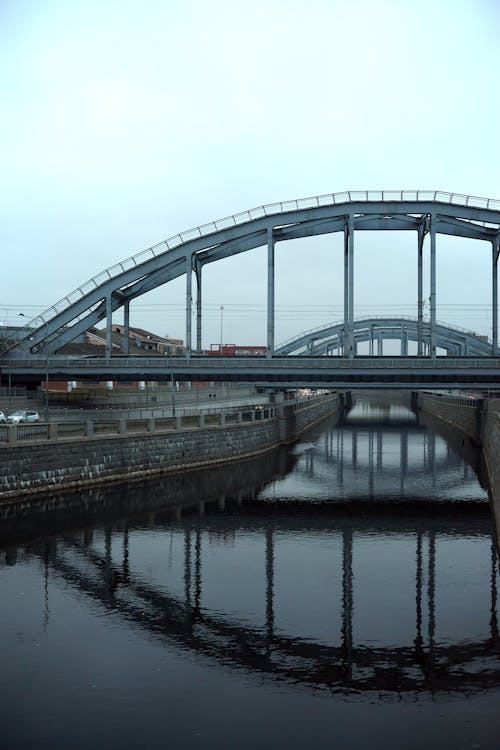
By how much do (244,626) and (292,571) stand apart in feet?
20.4

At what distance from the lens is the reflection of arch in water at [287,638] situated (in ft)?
53.3

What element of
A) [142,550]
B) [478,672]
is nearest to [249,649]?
[478,672]

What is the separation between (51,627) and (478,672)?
36.9 ft

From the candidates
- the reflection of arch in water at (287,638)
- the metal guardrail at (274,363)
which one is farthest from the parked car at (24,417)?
the reflection of arch in water at (287,638)

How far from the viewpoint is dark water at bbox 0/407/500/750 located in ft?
45.7

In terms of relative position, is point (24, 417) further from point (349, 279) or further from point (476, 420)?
point (476, 420)

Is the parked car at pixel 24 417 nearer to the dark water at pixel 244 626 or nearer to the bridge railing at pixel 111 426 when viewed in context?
the bridge railing at pixel 111 426

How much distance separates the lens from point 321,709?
14.6 metres

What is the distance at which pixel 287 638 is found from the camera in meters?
18.5

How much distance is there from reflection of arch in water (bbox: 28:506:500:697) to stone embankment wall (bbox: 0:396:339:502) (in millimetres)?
7635

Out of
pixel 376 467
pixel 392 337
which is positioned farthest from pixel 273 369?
pixel 392 337

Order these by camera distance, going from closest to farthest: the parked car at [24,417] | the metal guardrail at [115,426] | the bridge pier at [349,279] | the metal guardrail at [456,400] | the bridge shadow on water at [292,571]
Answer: the bridge shadow on water at [292,571] → the metal guardrail at [115,426] → the parked car at [24,417] → the bridge pier at [349,279] → the metal guardrail at [456,400]

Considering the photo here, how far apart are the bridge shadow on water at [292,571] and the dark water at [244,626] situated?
87 mm

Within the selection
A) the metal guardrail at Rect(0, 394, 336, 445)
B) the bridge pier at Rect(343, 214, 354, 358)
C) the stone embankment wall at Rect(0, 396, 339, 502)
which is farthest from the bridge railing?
the bridge pier at Rect(343, 214, 354, 358)
